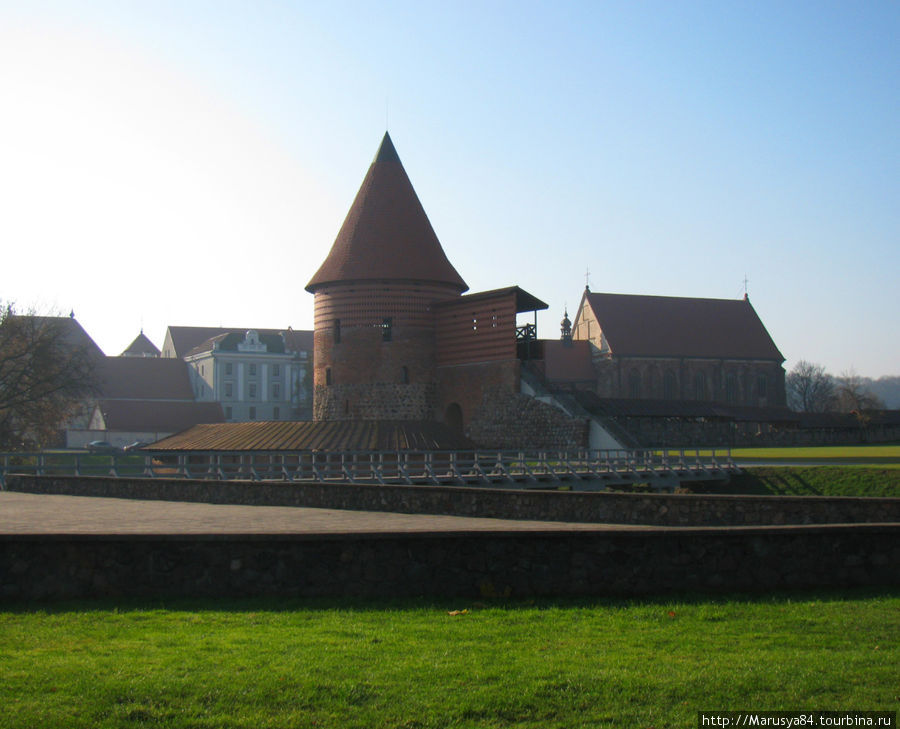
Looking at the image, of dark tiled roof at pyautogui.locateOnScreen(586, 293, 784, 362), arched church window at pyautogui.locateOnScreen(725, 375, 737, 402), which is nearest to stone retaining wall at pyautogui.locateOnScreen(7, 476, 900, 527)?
dark tiled roof at pyautogui.locateOnScreen(586, 293, 784, 362)

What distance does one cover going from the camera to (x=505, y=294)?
41.7 metres

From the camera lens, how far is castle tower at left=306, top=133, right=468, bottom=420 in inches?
1763

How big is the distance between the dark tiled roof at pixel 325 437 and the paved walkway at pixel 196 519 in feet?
48.1

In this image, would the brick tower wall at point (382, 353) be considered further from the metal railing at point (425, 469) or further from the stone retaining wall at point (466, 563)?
the stone retaining wall at point (466, 563)

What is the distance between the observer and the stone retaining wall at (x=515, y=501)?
526 inches

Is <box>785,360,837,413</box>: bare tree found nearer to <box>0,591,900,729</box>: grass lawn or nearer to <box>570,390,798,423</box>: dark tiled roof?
<box>570,390,798,423</box>: dark tiled roof

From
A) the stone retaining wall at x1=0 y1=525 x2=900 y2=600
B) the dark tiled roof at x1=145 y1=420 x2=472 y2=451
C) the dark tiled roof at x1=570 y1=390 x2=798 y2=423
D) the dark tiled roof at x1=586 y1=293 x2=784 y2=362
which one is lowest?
the stone retaining wall at x1=0 y1=525 x2=900 y2=600

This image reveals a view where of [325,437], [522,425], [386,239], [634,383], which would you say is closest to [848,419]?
[634,383]

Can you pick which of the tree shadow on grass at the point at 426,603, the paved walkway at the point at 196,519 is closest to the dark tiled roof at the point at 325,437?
the paved walkway at the point at 196,519

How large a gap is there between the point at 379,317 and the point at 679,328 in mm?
39307

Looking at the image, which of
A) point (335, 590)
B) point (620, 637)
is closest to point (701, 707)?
point (620, 637)

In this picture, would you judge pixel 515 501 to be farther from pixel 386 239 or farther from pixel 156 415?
pixel 156 415

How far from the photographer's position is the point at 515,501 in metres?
17.4

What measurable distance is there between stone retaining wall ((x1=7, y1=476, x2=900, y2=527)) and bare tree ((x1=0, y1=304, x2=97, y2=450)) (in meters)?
24.9
